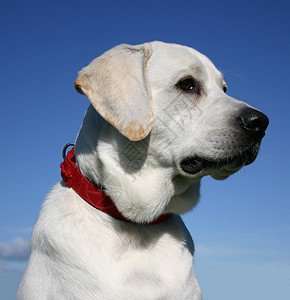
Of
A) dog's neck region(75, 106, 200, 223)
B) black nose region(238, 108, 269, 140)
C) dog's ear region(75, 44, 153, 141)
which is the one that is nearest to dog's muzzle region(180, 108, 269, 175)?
black nose region(238, 108, 269, 140)

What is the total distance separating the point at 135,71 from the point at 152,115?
1.58 ft

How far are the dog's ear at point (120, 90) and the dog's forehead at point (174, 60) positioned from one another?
0.19 metres

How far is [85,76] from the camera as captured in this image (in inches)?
148

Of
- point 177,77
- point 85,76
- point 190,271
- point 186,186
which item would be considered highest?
point 177,77

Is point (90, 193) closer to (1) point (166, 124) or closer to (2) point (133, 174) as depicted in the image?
(2) point (133, 174)

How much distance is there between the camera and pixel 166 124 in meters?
3.76

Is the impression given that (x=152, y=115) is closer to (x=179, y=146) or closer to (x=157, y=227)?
(x=179, y=146)

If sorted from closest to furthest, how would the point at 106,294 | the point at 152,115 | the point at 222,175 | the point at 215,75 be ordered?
the point at 106,294, the point at 152,115, the point at 222,175, the point at 215,75

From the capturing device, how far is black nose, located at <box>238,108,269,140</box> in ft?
11.9

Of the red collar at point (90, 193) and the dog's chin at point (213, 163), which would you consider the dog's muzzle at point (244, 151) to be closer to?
the dog's chin at point (213, 163)

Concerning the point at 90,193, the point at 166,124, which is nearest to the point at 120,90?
the point at 166,124

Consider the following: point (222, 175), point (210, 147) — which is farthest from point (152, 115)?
point (222, 175)

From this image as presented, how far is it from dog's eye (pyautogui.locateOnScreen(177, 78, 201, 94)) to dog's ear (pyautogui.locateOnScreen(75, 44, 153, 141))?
0.37 metres

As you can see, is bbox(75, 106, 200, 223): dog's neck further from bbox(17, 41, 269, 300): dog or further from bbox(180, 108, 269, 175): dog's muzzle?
bbox(180, 108, 269, 175): dog's muzzle
